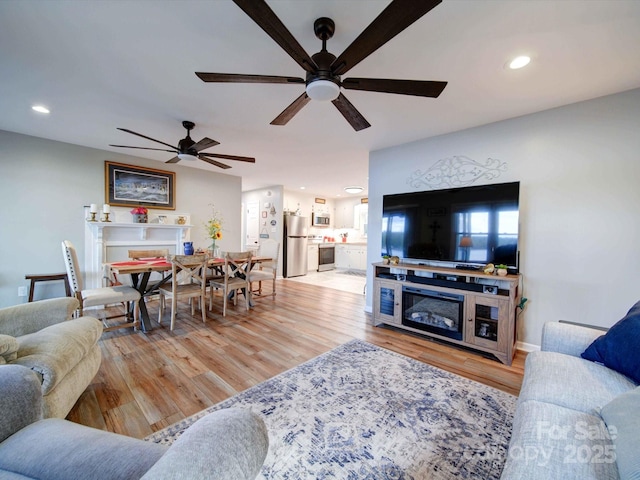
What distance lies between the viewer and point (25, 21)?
5.08 ft

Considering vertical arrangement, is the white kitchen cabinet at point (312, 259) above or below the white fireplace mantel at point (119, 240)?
below

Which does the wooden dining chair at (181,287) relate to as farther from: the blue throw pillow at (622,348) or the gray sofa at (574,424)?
the blue throw pillow at (622,348)

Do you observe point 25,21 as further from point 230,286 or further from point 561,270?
point 561,270

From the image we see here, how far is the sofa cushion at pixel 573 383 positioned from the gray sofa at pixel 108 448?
1.32m

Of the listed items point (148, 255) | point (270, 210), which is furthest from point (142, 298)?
point (270, 210)

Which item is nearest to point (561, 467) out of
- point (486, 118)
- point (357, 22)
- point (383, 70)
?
point (357, 22)

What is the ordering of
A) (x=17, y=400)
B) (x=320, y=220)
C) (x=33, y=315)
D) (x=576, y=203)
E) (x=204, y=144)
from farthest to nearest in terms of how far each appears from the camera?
(x=320, y=220) → (x=204, y=144) → (x=576, y=203) → (x=33, y=315) → (x=17, y=400)

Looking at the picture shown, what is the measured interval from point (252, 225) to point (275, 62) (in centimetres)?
605

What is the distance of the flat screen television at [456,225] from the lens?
8.66 ft

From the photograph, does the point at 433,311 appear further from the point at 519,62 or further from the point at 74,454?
the point at 74,454

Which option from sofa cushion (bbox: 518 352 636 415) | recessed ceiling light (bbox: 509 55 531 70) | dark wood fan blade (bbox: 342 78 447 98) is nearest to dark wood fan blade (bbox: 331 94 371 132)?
dark wood fan blade (bbox: 342 78 447 98)

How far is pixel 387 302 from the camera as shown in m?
3.32

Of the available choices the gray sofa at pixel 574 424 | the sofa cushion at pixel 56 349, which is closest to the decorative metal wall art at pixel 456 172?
the gray sofa at pixel 574 424

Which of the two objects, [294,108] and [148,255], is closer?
[294,108]
